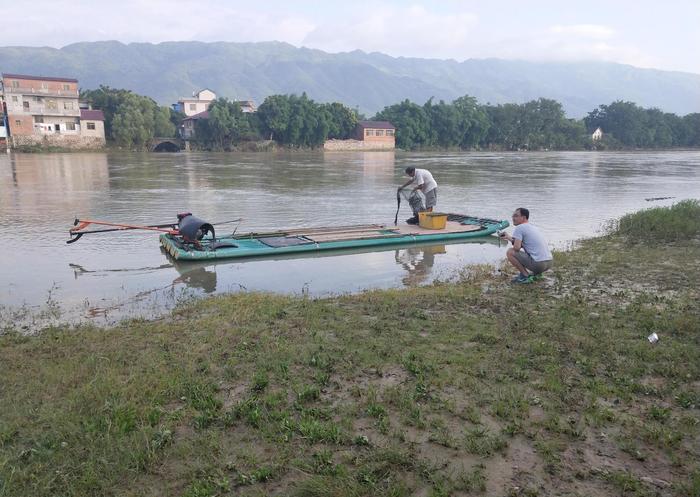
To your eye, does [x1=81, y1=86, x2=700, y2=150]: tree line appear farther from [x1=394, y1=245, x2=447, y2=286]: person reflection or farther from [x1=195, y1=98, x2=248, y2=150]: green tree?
[x1=394, y1=245, x2=447, y2=286]: person reflection

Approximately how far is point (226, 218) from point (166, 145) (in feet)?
186

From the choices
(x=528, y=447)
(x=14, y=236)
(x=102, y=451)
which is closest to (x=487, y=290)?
(x=528, y=447)

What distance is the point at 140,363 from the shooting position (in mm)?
5113

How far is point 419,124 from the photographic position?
80.4m

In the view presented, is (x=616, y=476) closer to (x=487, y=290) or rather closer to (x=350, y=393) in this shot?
(x=350, y=393)

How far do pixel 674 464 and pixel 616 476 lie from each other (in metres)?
0.45

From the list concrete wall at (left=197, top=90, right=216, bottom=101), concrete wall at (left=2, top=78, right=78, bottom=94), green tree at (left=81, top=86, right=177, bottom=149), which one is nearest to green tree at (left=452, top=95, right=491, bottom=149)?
concrete wall at (left=197, top=90, right=216, bottom=101)

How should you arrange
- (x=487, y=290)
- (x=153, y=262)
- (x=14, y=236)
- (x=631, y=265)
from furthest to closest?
(x=14, y=236) < (x=153, y=262) < (x=631, y=265) < (x=487, y=290)

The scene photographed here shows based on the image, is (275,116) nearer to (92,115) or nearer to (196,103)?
(92,115)

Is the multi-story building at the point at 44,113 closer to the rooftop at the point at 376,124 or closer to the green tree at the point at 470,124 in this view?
the rooftop at the point at 376,124

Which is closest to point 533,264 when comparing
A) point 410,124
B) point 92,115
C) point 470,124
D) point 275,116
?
point 275,116

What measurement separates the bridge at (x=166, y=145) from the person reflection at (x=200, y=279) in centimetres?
6037

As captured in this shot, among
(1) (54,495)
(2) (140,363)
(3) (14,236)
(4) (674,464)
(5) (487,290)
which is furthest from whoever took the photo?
(3) (14,236)

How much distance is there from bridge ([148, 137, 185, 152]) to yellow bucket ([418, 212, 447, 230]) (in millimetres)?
58869
